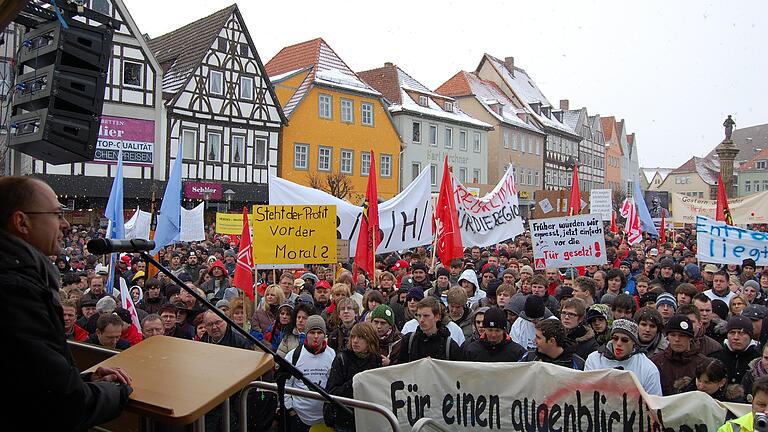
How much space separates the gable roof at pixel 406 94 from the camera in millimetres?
41094

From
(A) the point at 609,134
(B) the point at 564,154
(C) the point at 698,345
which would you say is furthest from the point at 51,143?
(A) the point at 609,134

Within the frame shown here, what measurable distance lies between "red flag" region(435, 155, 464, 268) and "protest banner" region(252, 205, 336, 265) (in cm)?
224

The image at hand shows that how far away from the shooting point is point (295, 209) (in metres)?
Answer: 9.45

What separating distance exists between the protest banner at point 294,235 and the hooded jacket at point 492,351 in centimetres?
425

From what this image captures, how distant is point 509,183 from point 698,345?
8234mm

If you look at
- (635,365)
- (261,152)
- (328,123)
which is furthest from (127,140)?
(635,365)

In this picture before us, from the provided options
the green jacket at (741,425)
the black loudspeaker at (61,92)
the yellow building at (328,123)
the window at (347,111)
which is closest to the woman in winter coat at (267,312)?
the black loudspeaker at (61,92)

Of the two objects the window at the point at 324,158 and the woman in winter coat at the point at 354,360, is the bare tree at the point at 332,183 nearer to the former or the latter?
the window at the point at 324,158

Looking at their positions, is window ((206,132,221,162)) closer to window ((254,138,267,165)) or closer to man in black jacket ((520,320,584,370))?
window ((254,138,267,165))

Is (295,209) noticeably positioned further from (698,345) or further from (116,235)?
(698,345)

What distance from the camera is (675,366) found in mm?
5070

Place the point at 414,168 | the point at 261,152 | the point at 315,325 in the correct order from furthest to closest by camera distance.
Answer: the point at 414,168
the point at 261,152
the point at 315,325

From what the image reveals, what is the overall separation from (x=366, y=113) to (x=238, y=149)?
31.4ft

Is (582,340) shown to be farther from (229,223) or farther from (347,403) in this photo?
(229,223)
